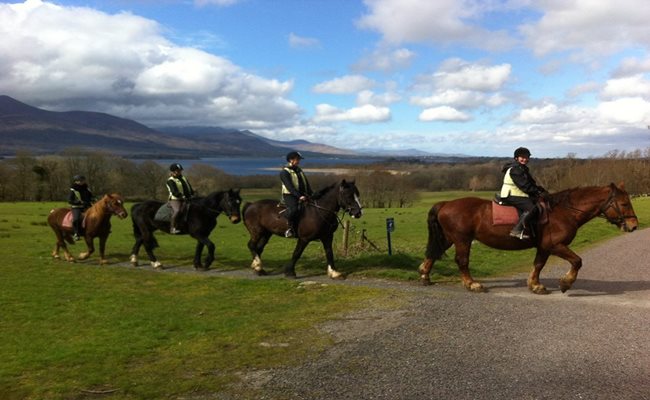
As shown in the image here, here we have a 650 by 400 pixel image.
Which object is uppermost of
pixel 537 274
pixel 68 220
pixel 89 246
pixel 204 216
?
pixel 204 216

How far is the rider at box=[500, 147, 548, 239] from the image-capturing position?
34.3ft

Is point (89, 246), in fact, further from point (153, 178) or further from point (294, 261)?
point (153, 178)

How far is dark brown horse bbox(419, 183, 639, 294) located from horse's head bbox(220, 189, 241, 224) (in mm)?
6321

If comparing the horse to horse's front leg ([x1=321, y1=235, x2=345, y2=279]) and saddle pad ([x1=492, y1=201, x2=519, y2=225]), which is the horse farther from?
saddle pad ([x1=492, y1=201, x2=519, y2=225])

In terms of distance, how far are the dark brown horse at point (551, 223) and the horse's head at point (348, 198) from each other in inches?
87.9

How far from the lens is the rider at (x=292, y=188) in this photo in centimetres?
1322

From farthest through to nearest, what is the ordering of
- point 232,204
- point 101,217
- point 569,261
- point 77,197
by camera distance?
point 77,197
point 101,217
point 232,204
point 569,261

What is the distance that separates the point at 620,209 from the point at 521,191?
6.98ft

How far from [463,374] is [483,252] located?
14059mm

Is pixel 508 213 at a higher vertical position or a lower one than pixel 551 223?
higher

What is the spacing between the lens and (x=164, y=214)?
15.6 metres

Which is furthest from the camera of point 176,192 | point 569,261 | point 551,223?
point 176,192

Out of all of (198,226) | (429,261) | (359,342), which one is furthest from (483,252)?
(359,342)

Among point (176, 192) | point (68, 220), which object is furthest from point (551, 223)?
point (68, 220)
